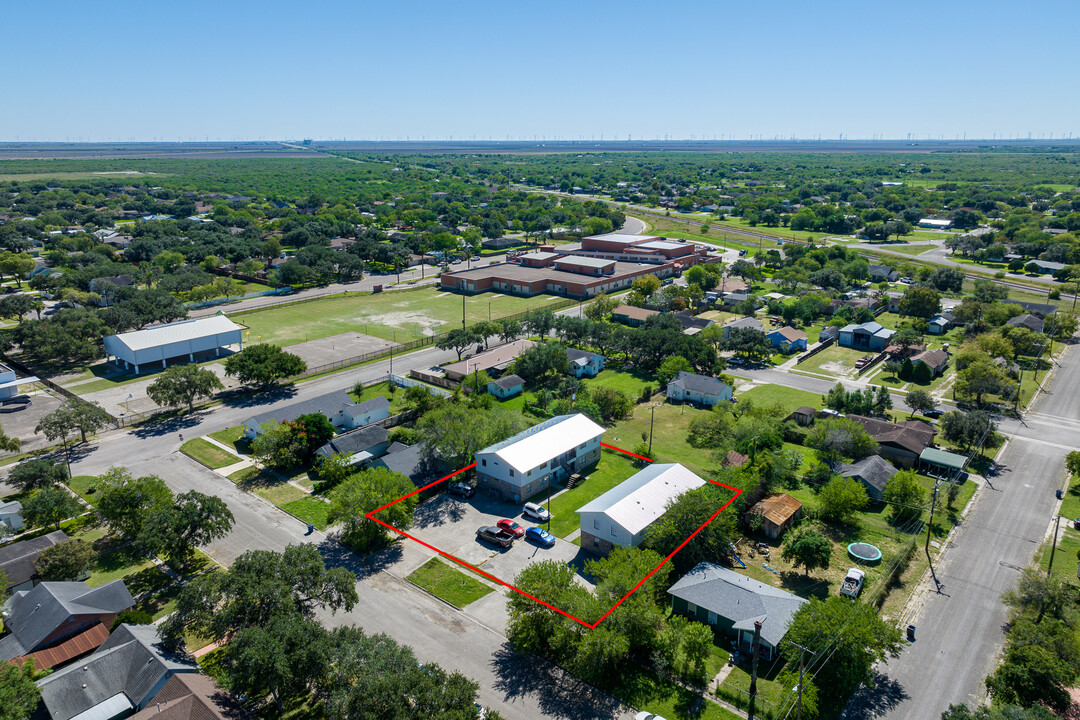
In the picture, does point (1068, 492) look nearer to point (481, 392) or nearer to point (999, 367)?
point (999, 367)

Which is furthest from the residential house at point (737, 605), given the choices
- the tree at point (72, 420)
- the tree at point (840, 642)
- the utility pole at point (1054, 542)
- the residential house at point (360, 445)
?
the tree at point (72, 420)

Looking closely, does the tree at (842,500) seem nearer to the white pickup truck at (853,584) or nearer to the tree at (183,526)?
the white pickup truck at (853,584)

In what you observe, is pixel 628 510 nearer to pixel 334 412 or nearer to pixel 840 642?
pixel 840 642

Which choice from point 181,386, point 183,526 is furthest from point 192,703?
point 181,386

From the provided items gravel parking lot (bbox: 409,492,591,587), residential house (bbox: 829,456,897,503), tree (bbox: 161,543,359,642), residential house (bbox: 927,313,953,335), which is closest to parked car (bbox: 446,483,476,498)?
gravel parking lot (bbox: 409,492,591,587)

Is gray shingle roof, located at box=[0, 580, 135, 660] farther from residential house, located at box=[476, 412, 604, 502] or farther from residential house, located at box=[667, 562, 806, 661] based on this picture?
residential house, located at box=[667, 562, 806, 661]

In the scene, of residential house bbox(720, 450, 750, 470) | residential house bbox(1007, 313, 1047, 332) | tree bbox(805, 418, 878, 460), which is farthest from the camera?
residential house bbox(1007, 313, 1047, 332)
